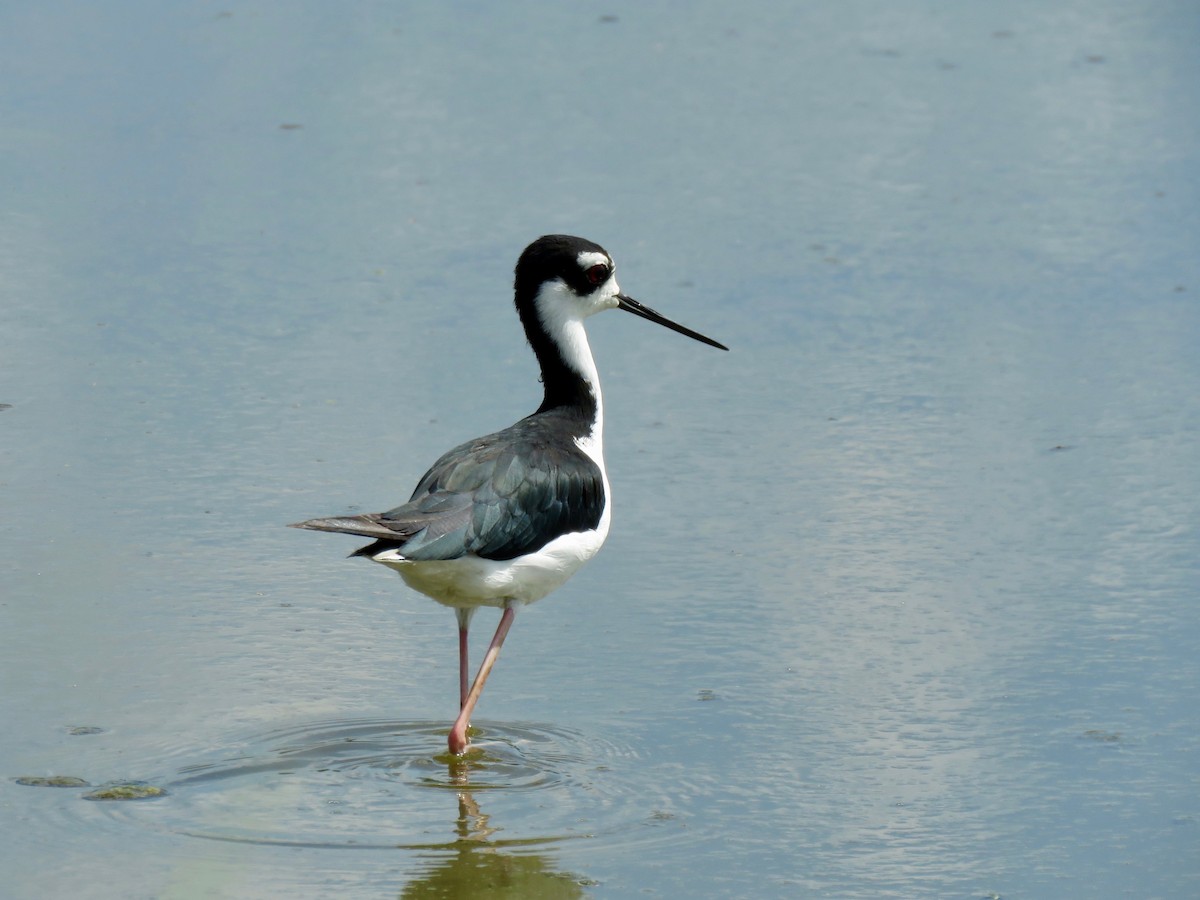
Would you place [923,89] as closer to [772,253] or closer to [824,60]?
[824,60]

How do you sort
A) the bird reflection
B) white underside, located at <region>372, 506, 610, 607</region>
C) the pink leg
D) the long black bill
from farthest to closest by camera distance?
the long black bill → the pink leg → white underside, located at <region>372, 506, 610, 607</region> → the bird reflection

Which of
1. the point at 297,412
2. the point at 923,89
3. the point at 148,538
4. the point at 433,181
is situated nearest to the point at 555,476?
→ the point at 148,538

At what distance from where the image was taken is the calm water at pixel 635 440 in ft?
16.1

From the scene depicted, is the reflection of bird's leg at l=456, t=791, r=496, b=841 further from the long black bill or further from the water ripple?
the long black bill

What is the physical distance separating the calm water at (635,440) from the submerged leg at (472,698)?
0.07 meters

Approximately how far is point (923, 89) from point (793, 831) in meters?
6.52

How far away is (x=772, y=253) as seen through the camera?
29.1ft

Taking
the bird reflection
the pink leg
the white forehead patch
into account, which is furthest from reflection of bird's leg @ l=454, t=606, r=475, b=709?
the white forehead patch

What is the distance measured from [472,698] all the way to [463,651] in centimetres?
29

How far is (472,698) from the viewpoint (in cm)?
524

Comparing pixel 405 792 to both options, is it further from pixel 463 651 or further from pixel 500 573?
pixel 500 573

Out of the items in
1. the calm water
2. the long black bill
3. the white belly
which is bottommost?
the calm water

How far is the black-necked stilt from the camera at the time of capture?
5211 mm

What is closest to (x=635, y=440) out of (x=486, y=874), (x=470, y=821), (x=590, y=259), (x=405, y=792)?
(x=590, y=259)
